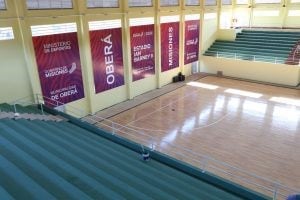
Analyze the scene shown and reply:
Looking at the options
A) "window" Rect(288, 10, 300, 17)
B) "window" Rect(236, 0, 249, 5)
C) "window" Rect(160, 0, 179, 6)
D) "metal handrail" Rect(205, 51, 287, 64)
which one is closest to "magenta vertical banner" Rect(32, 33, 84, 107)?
"window" Rect(160, 0, 179, 6)

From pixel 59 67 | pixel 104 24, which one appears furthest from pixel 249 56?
pixel 59 67

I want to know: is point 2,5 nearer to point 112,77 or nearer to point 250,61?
point 112,77

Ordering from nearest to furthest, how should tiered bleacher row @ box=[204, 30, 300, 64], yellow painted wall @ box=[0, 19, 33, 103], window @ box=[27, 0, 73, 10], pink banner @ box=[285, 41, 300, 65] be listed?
yellow painted wall @ box=[0, 19, 33, 103]
window @ box=[27, 0, 73, 10]
pink banner @ box=[285, 41, 300, 65]
tiered bleacher row @ box=[204, 30, 300, 64]

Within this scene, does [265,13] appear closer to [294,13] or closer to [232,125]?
[294,13]

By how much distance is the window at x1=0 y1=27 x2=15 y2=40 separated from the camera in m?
6.90

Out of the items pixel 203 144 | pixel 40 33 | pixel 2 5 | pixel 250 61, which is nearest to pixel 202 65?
pixel 250 61

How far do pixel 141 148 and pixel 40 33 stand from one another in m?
→ 4.67

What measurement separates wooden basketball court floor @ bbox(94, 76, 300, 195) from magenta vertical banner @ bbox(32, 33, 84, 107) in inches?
69.8

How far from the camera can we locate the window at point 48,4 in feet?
24.5

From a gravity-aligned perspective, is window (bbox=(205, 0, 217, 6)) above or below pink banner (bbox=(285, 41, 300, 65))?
above

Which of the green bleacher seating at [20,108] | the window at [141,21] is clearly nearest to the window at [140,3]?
the window at [141,21]

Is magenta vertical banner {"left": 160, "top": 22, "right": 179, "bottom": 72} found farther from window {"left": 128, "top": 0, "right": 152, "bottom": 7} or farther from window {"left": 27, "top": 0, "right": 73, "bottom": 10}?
window {"left": 27, "top": 0, "right": 73, "bottom": 10}

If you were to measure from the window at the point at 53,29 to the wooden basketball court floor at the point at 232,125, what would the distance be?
3.25 m

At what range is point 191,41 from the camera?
13766 millimetres
